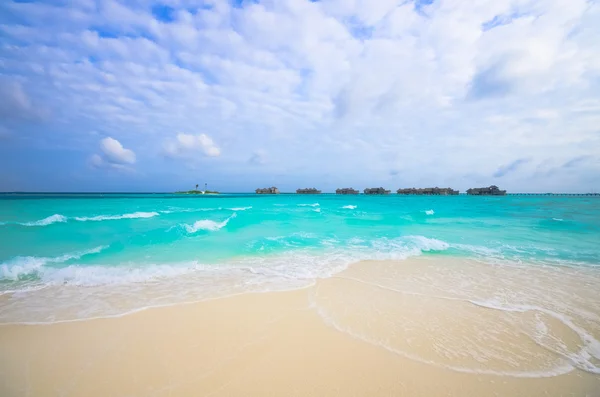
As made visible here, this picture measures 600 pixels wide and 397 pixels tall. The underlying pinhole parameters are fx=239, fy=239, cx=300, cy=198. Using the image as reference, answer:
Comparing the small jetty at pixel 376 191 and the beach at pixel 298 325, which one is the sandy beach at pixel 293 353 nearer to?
the beach at pixel 298 325

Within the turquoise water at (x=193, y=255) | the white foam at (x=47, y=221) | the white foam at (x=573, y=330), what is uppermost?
the white foam at (x=47, y=221)

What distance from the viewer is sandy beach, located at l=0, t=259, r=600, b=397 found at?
3.13m

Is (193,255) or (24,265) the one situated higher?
(24,265)

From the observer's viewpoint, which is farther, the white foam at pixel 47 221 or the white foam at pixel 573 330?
the white foam at pixel 47 221

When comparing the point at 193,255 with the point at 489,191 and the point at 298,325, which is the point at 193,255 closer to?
the point at 298,325

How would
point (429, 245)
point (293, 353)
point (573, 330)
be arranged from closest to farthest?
point (293, 353), point (573, 330), point (429, 245)

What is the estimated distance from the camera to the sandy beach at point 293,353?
3135mm

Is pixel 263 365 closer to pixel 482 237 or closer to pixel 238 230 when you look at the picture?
pixel 238 230

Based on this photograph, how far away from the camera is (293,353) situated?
12.4 ft

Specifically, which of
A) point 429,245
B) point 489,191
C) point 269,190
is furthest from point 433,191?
point 429,245

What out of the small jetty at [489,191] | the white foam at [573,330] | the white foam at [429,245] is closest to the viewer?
the white foam at [573,330]

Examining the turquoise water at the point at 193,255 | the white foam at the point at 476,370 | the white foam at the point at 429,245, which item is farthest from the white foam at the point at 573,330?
the white foam at the point at 429,245

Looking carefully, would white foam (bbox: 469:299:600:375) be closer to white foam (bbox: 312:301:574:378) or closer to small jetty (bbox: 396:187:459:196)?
white foam (bbox: 312:301:574:378)

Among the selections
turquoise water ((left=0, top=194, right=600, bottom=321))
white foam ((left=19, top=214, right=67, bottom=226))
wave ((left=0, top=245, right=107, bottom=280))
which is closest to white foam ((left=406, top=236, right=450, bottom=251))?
turquoise water ((left=0, top=194, right=600, bottom=321))
